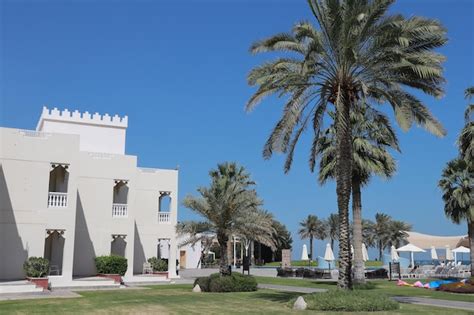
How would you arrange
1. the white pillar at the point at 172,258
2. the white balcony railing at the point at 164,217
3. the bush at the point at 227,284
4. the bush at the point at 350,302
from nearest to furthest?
the bush at the point at 350,302
the bush at the point at 227,284
the white pillar at the point at 172,258
the white balcony railing at the point at 164,217

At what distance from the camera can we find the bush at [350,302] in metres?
15.4

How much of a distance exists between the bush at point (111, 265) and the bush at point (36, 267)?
16.8ft

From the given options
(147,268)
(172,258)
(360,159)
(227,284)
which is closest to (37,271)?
(227,284)

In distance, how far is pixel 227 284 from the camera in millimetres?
24422

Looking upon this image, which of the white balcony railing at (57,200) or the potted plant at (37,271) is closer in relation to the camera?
the potted plant at (37,271)

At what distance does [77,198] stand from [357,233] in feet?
55.8

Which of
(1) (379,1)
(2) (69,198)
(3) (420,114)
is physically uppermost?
(1) (379,1)

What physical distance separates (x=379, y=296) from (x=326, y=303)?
1757 mm

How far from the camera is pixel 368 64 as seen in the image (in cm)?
1753

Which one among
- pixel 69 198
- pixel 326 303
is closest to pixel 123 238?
pixel 69 198

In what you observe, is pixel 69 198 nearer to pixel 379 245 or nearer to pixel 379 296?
pixel 379 296

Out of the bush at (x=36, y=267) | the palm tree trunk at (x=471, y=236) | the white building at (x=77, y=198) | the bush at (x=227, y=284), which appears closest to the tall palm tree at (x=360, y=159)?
the bush at (x=227, y=284)

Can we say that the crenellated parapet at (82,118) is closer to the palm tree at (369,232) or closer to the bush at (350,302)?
the bush at (350,302)

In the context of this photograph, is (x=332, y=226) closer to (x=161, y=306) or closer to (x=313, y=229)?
(x=313, y=229)
